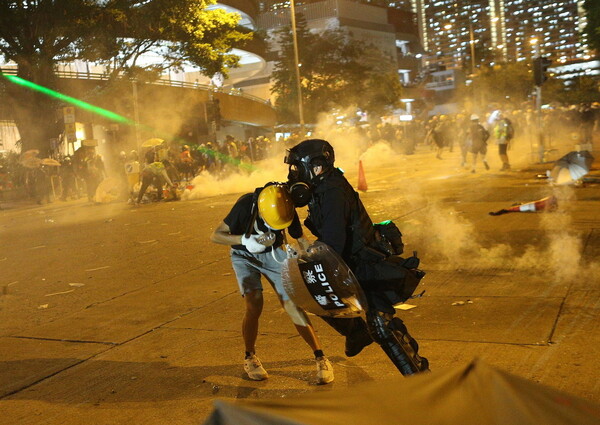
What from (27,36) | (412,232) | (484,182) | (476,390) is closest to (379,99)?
(27,36)

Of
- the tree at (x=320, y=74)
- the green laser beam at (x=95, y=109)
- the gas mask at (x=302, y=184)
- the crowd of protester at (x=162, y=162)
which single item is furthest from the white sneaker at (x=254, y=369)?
the tree at (x=320, y=74)

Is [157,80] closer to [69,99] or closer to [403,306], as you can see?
[69,99]

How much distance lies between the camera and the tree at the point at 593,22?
24.7 meters

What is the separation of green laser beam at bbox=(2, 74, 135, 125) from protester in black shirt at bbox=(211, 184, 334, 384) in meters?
23.7

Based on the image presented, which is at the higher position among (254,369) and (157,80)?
(157,80)

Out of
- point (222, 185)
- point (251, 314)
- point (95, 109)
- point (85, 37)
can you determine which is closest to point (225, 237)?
point (251, 314)

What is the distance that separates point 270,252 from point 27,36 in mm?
→ 24325

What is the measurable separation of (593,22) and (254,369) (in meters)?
25.1

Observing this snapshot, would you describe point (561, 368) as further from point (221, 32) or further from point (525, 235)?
point (221, 32)

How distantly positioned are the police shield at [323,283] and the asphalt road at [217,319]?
1.27m

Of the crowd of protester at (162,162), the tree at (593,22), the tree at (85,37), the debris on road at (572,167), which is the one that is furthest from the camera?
the tree at (85,37)

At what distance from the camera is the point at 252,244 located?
4355 millimetres

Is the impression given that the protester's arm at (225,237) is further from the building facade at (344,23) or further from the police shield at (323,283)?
the building facade at (344,23)

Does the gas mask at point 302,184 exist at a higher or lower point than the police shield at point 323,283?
higher
